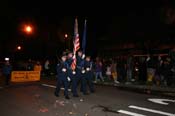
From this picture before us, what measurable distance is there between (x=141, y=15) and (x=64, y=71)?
20588 mm

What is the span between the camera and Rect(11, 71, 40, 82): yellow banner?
1844 cm

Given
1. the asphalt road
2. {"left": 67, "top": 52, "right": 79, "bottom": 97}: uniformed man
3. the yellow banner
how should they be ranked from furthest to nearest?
the yellow banner < {"left": 67, "top": 52, "right": 79, "bottom": 97}: uniformed man < the asphalt road

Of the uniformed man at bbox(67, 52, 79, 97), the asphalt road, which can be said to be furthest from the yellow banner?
the uniformed man at bbox(67, 52, 79, 97)

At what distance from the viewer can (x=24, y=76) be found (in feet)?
62.1

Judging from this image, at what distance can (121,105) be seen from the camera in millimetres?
9125

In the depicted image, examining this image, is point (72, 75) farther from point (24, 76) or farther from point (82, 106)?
point (24, 76)

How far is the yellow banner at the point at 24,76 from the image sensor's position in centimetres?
1844

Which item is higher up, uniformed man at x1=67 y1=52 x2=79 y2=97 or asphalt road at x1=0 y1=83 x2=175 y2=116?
uniformed man at x1=67 y1=52 x2=79 y2=97

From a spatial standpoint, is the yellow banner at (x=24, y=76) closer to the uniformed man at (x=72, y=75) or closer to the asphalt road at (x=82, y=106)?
the asphalt road at (x=82, y=106)

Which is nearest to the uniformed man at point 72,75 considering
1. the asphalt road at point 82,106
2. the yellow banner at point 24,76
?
the asphalt road at point 82,106

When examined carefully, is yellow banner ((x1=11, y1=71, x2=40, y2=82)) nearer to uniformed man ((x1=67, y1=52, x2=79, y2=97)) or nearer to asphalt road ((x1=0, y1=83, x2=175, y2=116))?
asphalt road ((x1=0, y1=83, x2=175, y2=116))

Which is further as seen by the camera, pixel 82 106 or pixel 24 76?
Answer: pixel 24 76

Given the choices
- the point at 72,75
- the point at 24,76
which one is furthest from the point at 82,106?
the point at 24,76

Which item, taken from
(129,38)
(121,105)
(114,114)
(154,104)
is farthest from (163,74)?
(129,38)
